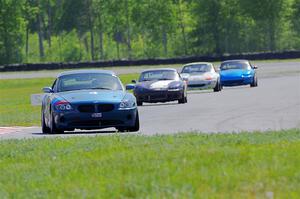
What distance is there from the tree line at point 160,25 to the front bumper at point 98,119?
319 feet

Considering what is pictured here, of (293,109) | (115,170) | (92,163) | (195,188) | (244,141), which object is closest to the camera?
(195,188)

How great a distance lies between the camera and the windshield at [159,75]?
3486 cm

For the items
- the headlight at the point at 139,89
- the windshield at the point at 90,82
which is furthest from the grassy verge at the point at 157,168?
the headlight at the point at 139,89

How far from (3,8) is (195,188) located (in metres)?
109

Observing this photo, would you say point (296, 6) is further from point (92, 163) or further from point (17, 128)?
point (92, 163)

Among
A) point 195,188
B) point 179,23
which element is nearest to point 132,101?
point 195,188

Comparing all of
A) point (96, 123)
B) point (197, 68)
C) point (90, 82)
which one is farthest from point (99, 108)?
point (197, 68)

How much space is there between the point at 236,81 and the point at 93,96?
26604mm

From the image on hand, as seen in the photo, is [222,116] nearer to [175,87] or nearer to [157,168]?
[175,87]

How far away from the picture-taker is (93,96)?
19.6 meters

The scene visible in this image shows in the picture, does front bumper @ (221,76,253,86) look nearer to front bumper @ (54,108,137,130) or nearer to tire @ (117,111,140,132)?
tire @ (117,111,140,132)

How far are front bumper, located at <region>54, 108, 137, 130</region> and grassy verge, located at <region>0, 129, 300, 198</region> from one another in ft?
14.2

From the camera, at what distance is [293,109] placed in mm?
27328

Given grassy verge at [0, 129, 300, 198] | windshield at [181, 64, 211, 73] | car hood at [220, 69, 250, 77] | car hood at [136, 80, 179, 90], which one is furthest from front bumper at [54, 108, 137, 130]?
car hood at [220, 69, 250, 77]
